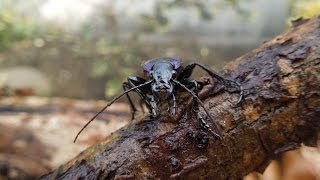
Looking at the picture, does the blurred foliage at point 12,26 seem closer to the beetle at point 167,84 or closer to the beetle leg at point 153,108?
the beetle at point 167,84

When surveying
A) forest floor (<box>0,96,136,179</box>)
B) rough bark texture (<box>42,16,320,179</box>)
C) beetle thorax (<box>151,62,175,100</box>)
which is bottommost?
rough bark texture (<box>42,16,320,179</box>)

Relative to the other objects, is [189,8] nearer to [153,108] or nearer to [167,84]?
[167,84]

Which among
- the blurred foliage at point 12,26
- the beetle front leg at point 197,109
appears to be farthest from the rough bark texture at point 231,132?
the blurred foliage at point 12,26

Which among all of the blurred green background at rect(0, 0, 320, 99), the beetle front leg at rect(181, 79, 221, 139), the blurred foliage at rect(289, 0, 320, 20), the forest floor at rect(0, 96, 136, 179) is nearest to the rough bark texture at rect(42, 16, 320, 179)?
the beetle front leg at rect(181, 79, 221, 139)

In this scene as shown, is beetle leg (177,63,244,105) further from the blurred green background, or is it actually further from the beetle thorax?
the blurred green background

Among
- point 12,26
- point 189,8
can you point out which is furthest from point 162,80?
point 189,8

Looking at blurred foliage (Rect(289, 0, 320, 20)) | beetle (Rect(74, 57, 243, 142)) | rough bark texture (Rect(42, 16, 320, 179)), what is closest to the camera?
rough bark texture (Rect(42, 16, 320, 179))

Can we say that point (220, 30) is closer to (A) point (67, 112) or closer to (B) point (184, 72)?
(A) point (67, 112)

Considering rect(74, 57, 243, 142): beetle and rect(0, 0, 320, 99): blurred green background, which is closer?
rect(74, 57, 243, 142): beetle
